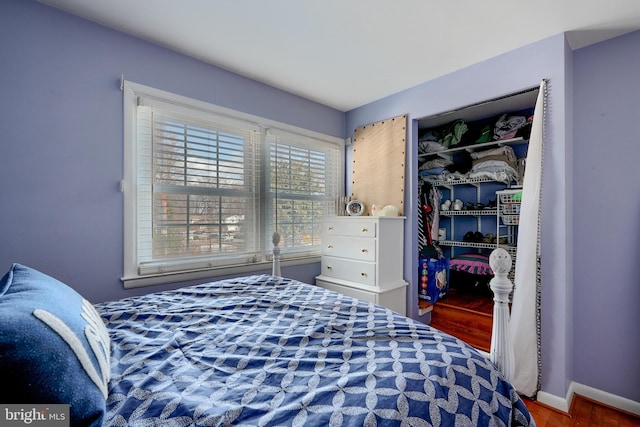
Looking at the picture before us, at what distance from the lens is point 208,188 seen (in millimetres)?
2396

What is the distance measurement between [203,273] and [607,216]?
117 inches

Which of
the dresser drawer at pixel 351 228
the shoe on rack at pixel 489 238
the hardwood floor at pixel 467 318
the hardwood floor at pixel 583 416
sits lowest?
the hardwood floor at pixel 583 416

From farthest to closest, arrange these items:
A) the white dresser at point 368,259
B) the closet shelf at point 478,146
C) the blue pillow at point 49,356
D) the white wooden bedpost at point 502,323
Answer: the closet shelf at point 478,146 → the white dresser at point 368,259 → the white wooden bedpost at point 502,323 → the blue pillow at point 49,356

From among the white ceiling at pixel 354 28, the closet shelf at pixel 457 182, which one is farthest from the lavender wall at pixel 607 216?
the closet shelf at pixel 457 182

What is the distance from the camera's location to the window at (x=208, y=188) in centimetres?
206

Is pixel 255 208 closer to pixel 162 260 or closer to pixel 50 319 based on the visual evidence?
pixel 162 260

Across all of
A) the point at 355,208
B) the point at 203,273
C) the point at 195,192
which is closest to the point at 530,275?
the point at 355,208

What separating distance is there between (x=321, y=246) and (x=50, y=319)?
8.51 ft

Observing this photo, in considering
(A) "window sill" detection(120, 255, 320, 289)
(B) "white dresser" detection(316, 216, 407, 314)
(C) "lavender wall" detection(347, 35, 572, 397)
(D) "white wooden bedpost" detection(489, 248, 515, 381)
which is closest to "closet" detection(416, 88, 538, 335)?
(B) "white dresser" detection(316, 216, 407, 314)

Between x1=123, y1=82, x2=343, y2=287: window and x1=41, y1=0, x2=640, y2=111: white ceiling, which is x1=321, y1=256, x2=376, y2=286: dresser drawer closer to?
x1=123, y1=82, x2=343, y2=287: window

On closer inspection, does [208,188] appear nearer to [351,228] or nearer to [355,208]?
[351,228]

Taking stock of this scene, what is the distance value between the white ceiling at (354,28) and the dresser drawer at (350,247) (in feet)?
5.03

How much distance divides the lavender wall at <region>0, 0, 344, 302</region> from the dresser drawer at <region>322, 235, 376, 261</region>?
1.83 m

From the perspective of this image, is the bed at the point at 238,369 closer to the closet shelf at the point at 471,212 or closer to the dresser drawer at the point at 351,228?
the dresser drawer at the point at 351,228
